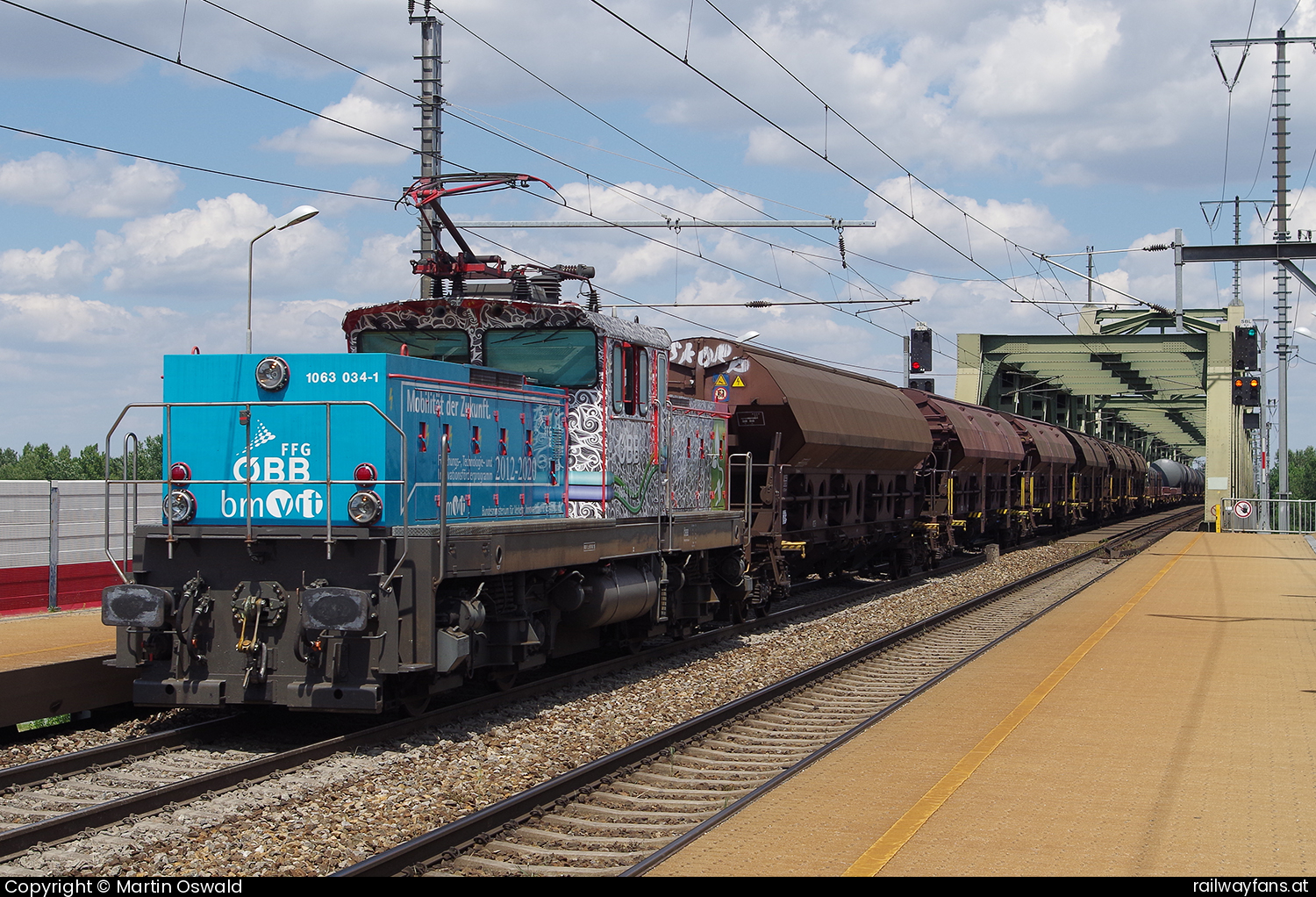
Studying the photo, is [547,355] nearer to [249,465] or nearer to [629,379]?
[629,379]

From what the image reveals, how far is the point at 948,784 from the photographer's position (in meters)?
7.71

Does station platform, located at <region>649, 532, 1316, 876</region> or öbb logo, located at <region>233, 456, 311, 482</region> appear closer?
station platform, located at <region>649, 532, 1316, 876</region>

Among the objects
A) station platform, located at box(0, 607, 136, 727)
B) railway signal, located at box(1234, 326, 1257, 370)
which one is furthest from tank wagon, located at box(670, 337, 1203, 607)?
station platform, located at box(0, 607, 136, 727)

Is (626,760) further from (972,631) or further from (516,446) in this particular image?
(972,631)

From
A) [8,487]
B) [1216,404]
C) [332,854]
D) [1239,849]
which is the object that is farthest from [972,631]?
[1216,404]

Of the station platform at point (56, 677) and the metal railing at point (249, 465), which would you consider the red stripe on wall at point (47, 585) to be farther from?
the metal railing at point (249, 465)

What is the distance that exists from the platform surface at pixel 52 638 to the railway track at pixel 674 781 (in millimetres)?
4716

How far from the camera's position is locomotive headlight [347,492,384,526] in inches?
344

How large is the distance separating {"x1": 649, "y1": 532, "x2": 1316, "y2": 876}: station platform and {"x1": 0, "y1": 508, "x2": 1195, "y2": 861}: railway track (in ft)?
A: 10.3

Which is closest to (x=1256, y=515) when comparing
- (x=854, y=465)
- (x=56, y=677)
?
(x=854, y=465)

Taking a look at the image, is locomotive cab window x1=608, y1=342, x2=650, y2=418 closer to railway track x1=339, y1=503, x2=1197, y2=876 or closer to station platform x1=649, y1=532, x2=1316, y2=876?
railway track x1=339, y1=503, x2=1197, y2=876

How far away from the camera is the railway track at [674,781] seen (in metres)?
6.41

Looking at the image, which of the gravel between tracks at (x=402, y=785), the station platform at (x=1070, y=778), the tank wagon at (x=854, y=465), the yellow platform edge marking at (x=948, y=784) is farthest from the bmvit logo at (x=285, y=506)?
the tank wagon at (x=854, y=465)

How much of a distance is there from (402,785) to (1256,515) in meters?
41.7
